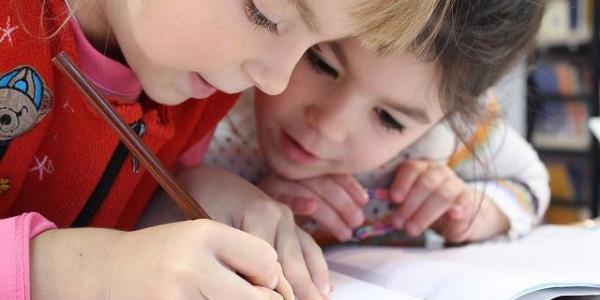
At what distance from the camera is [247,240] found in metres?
0.39

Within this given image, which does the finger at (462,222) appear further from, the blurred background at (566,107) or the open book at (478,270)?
the blurred background at (566,107)

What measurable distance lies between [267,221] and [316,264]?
0.17 ft

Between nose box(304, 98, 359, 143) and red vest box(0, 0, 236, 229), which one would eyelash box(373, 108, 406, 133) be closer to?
nose box(304, 98, 359, 143)

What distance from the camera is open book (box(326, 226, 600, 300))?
490 mm

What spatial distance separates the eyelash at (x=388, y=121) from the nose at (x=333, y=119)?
29mm

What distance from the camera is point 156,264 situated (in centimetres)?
37

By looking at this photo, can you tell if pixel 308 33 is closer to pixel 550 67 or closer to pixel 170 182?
pixel 170 182

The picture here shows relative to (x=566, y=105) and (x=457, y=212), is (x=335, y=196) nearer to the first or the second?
(x=457, y=212)

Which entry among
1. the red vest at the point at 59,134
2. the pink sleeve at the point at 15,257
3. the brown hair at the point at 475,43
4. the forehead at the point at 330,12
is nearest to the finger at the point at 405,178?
the brown hair at the point at 475,43

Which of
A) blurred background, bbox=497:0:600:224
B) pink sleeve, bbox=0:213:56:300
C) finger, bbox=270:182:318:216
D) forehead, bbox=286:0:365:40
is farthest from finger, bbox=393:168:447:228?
blurred background, bbox=497:0:600:224

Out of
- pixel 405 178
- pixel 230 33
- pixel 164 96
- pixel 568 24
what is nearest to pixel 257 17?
pixel 230 33

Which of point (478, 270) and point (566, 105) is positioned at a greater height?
point (478, 270)

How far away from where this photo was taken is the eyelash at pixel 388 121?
65 centimetres

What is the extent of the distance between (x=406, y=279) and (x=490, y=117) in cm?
27
